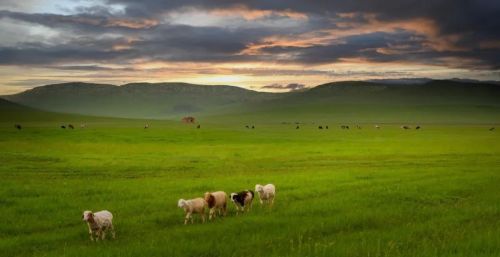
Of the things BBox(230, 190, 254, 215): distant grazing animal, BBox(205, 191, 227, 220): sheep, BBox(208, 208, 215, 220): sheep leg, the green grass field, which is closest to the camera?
the green grass field

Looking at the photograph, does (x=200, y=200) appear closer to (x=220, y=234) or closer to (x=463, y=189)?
(x=220, y=234)

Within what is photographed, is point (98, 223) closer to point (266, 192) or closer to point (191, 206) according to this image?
point (191, 206)

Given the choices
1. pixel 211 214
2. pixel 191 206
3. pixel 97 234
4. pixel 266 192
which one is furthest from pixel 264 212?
pixel 97 234

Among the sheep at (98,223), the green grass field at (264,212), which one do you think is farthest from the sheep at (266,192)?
the sheep at (98,223)

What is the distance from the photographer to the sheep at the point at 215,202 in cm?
1673

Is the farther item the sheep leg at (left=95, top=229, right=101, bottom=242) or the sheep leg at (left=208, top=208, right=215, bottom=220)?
the sheep leg at (left=208, top=208, right=215, bottom=220)

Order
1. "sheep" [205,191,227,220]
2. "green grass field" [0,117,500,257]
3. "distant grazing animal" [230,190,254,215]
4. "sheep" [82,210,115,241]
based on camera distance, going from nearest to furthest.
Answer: "green grass field" [0,117,500,257] < "sheep" [82,210,115,241] < "sheep" [205,191,227,220] < "distant grazing animal" [230,190,254,215]

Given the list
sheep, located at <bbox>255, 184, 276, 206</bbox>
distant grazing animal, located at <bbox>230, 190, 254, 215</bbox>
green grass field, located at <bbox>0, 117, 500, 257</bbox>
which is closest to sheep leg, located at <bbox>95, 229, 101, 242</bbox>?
green grass field, located at <bbox>0, 117, 500, 257</bbox>

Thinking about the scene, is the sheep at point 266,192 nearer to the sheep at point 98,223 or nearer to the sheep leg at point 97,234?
the sheep at point 98,223

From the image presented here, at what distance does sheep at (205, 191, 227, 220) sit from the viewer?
1673cm

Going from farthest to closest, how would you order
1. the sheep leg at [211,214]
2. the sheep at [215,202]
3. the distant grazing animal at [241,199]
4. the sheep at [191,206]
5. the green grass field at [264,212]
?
the distant grazing animal at [241,199] < the sheep at [215,202] < the sheep leg at [211,214] < the sheep at [191,206] < the green grass field at [264,212]

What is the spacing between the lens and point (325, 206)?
18.2 m

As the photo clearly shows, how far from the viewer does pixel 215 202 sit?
1692 cm

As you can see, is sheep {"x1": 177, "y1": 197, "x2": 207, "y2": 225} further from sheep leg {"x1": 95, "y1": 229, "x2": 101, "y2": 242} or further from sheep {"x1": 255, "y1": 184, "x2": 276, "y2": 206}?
sheep {"x1": 255, "y1": 184, "x2": 276, "y2": 206}
